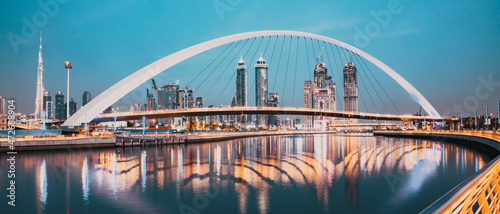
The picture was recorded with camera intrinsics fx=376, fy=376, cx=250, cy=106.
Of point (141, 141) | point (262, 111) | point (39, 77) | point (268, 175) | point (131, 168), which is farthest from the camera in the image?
point (39, 77)

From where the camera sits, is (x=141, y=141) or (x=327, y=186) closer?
(x=327, y=186)

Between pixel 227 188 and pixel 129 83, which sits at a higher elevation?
pixel 129 83

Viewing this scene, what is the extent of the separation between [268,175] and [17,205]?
1003cm

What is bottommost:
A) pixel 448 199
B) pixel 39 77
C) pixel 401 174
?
pixel 401 174

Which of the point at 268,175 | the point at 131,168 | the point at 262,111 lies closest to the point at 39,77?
the point at 262,111

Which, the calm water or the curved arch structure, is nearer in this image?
the calm water

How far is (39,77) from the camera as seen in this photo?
331ft

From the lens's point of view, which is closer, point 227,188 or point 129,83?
point 227,188

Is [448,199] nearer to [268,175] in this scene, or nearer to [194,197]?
[194,197]

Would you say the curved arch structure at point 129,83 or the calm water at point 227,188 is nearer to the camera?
the calm water at point 227,188

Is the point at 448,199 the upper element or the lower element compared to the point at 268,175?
upper

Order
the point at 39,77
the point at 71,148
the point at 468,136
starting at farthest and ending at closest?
the point at 39,77, the point at 468,136, the point at 71,148

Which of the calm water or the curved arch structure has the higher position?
the curved arch structure

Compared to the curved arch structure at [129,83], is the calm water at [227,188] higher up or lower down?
lower down
